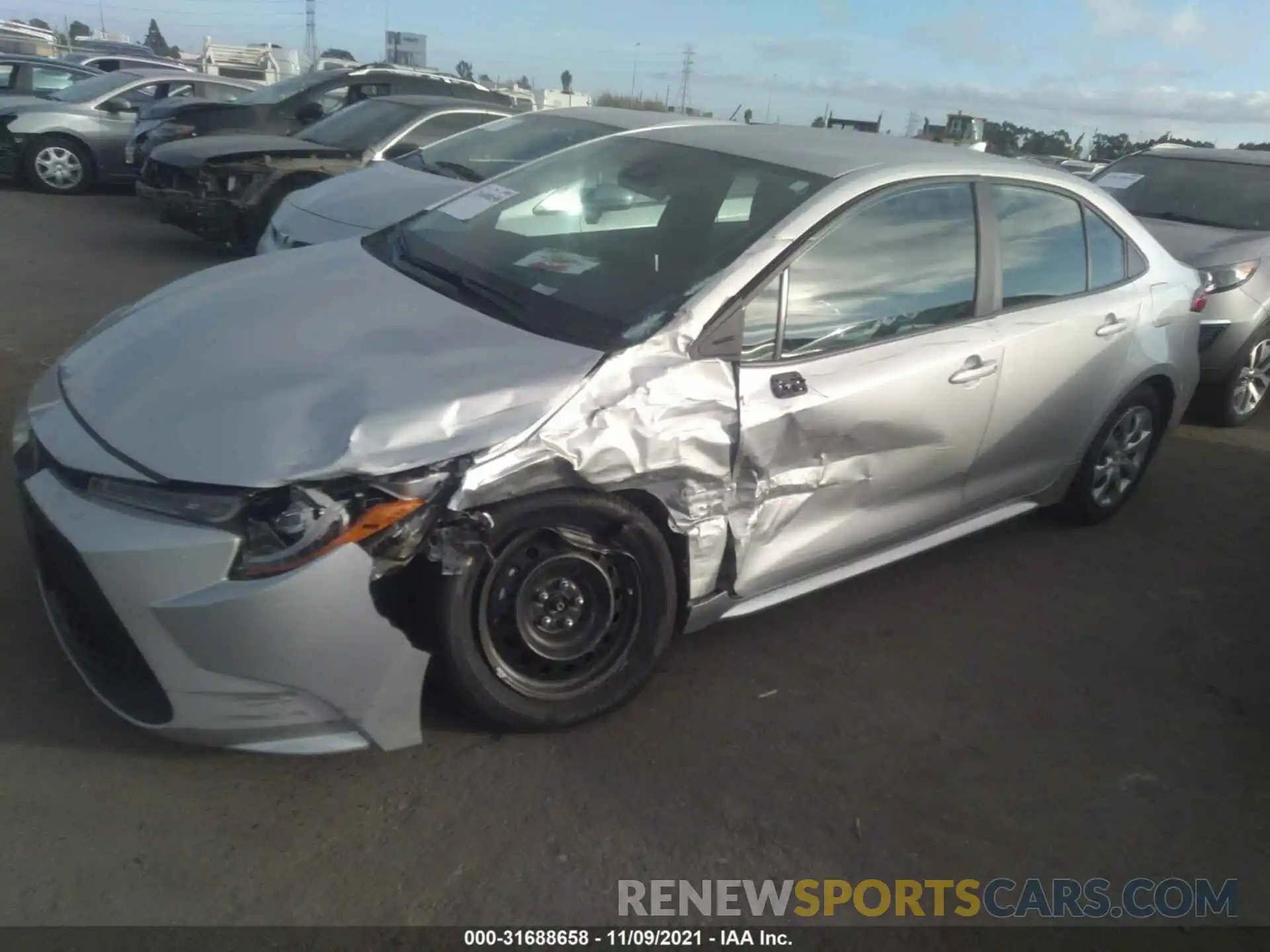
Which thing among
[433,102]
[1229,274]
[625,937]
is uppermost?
[433,102]

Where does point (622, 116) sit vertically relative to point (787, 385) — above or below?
above

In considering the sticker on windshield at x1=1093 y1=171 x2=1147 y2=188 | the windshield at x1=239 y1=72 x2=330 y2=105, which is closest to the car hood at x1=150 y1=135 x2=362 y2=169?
the windshield at x1=239 y1=72 x2=330 y2=105

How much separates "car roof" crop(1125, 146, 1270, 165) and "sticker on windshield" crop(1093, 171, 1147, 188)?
31cm

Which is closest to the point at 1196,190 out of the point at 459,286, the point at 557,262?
the point at 557,262

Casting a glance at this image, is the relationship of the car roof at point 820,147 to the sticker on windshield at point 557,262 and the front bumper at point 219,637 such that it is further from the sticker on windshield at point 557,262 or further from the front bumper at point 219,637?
the front bumper at point 219,637

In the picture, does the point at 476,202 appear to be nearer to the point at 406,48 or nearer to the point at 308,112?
the point at 308,112

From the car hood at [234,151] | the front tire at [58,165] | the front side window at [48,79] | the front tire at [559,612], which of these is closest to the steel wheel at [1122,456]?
the front tire at [559,612]

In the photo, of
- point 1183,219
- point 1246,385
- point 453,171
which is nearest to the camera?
point 1246,385

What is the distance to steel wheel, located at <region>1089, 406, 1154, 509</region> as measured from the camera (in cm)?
461

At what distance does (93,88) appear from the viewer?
12430 millimetres

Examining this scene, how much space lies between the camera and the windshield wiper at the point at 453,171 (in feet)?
23.3

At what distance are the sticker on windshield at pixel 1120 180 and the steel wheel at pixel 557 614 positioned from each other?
22.1 feet

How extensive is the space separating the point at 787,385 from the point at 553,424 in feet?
2.70

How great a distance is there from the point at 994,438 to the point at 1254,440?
3.66 meters
